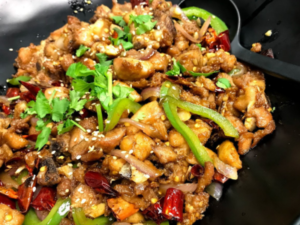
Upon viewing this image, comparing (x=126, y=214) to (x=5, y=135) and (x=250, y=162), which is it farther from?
(x=5, y=135)

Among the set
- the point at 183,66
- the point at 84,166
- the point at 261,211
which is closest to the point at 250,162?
the point at 261,211

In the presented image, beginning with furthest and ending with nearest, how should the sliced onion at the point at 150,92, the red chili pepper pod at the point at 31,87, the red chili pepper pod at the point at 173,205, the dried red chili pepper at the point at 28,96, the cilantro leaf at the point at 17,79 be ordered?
the cilantro leaf at the point at 17,79 → the dried red chili pepper at the point at 28,96 → the red chili pepper pod at the point at 31,87 → the sliced onion at the point at 150,92 → the red chili pepper pod at the point at 173,205

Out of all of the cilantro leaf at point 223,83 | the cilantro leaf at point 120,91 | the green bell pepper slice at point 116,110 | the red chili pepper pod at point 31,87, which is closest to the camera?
the green bell pepper slice at point 116,110

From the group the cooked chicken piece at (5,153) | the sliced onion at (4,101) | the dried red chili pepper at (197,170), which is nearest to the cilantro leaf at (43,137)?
the cooked chicken piece at (5,153)

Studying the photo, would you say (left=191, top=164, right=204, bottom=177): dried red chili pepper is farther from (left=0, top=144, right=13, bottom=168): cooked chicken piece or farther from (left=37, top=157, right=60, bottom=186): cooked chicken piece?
(left=0, top=144, right=13, bottom=168): cooked chicken piece

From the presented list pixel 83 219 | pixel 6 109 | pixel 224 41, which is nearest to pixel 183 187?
pixel 83 219

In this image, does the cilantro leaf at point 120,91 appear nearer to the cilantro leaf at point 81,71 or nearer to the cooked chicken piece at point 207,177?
the cilantro leaf at point 81,71
